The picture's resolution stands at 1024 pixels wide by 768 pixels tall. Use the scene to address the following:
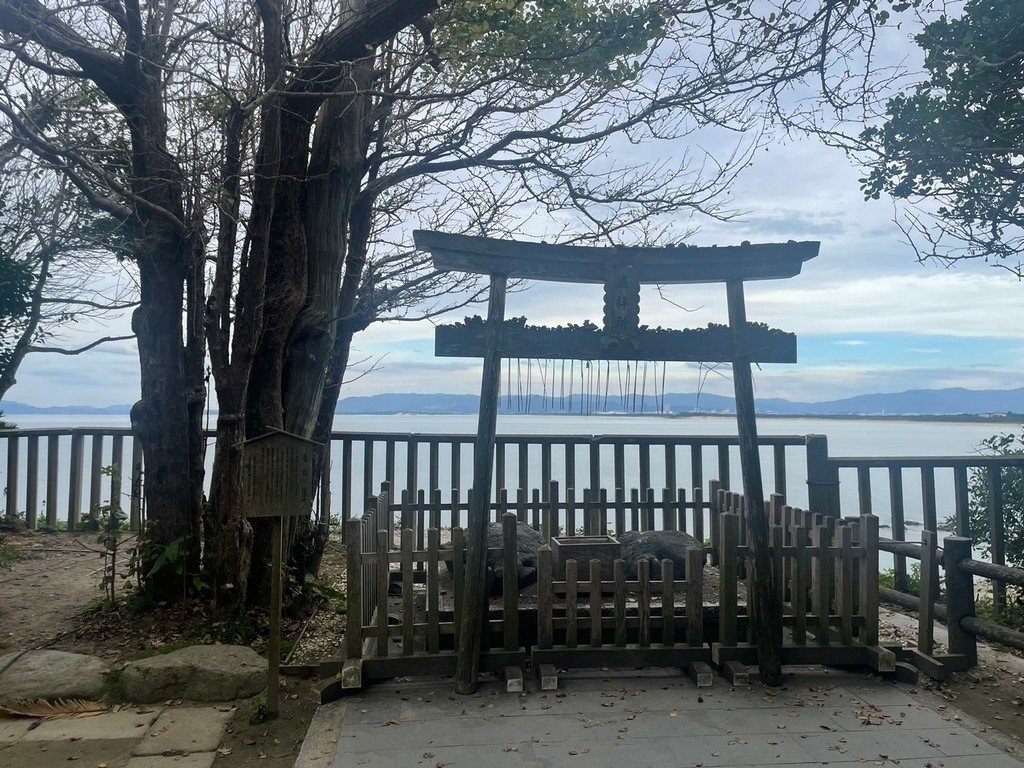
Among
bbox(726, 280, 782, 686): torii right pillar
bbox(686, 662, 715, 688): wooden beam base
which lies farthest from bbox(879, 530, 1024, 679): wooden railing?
bbox(686, 662, 715, 688): wooden beam base

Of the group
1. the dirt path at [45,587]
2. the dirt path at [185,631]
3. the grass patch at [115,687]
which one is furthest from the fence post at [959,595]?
the dirt path at [45,587]

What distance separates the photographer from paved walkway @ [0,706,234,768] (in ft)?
11.3

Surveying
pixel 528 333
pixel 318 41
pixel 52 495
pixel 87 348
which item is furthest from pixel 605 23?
pixel 52 495

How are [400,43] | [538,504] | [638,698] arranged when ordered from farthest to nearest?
[400,43] → [538,504] → [638,698]

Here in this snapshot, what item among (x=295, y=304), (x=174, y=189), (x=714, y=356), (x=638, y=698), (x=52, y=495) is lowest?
(x=638, y=698)

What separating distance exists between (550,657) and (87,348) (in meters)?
7.20

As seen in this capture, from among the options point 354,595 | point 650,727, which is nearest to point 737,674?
point 650,727

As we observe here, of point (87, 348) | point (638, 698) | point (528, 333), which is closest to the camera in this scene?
point (638, 698)

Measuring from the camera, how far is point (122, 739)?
3686 mm

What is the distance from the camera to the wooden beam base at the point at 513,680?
13.2 feet

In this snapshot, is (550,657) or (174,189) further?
(174,189)

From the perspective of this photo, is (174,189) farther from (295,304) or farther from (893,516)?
(893,516)

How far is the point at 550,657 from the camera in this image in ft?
13.8

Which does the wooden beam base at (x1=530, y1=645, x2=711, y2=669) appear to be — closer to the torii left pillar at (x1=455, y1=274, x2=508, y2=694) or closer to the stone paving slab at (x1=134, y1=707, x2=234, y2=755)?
the torii left pillar at (x1=455, y1=274, x2=508, y2=694)
